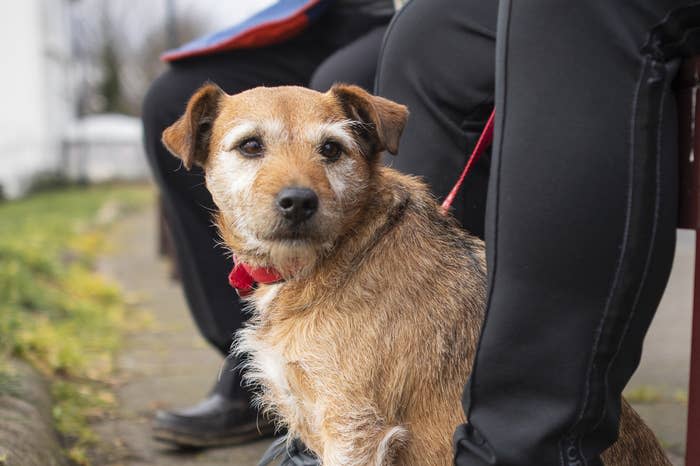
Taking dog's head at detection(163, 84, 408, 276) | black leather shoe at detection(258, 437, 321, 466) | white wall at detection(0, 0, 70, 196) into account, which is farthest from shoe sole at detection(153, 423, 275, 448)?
white wall at detection(0, 0, 70, 196)

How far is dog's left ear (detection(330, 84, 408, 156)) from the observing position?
7.42 feet

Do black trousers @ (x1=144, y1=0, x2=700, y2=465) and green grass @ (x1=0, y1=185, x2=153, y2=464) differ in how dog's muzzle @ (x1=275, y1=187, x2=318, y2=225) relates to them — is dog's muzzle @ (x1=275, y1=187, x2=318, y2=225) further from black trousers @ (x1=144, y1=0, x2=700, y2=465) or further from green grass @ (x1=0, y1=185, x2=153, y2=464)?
green grass @ (x1=0, y1=185, x2=153, y2=464)

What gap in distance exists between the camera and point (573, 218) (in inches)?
66.1

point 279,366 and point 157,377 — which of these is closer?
point 279,366

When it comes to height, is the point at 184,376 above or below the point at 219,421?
below

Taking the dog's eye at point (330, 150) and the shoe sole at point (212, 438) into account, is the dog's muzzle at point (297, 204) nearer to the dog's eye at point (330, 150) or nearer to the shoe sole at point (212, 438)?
the dog's eye at point (330, 150)

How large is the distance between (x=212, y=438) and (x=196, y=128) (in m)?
1.40

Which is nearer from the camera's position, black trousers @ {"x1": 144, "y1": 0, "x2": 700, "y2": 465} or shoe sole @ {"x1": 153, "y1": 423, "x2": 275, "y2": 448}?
black trousers @ {"x1": 144, "y1": 0, "x2": 700, "y2": 465}

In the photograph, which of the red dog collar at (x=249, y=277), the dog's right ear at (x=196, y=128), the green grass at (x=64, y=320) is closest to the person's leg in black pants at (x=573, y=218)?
the red dog collar at (x=249, y=277)

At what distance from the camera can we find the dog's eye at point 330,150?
7.56 feet

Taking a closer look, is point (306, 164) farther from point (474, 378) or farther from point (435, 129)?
point (474, 378)

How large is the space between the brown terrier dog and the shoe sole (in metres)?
0.85

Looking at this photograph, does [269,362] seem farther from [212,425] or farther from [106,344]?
[106,344]

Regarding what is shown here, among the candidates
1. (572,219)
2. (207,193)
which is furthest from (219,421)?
(572,219)
